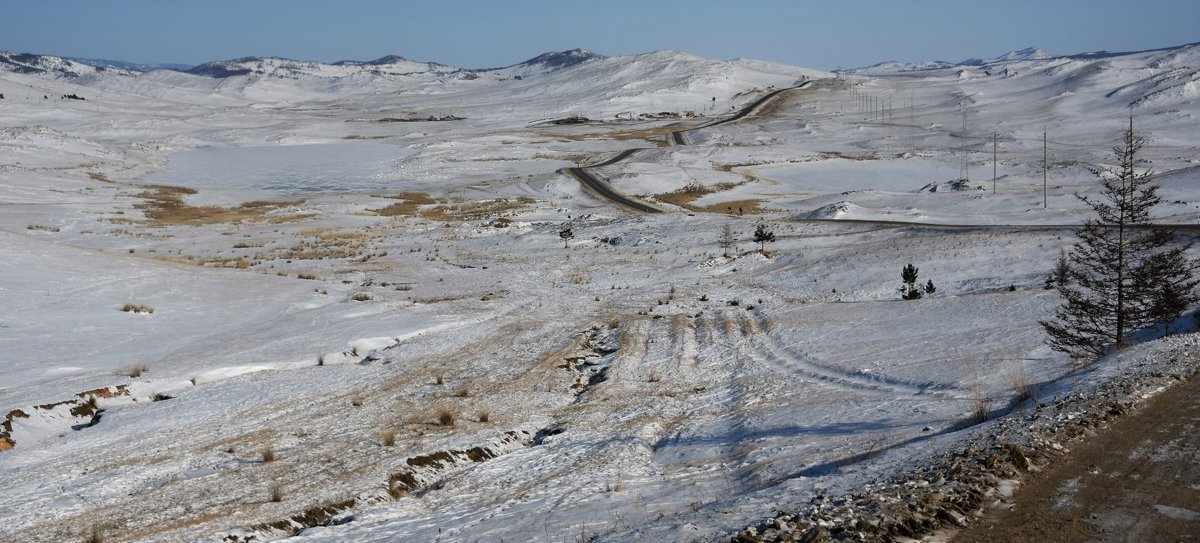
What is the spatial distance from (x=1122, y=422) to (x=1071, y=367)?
6611 mm

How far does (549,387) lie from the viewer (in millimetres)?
18719

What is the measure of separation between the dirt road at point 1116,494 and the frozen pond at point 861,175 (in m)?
72.2

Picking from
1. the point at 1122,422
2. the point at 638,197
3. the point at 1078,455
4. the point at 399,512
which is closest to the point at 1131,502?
the point at 1078,455

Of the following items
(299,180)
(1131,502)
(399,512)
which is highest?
(299,180)

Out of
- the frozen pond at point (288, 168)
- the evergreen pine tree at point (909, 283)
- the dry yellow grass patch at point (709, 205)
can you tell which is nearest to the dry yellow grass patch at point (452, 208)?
the dry yellow grass patch at point (709, 205)

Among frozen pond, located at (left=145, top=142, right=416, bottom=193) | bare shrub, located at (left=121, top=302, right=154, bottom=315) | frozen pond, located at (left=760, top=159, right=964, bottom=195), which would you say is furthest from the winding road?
bare shrub, located at (left=121, top=302, right=154, bottom=315)

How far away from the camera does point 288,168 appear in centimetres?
11094

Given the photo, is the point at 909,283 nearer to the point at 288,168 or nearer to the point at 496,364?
the point at 496,364

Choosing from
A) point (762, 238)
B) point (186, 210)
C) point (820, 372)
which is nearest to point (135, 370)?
point (820, 372)

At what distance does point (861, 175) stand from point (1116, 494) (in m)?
87.1

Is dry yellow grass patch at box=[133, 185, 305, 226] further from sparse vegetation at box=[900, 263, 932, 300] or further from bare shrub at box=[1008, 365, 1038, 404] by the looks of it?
bare shrub at box=[1008, 365, 1038, 404]

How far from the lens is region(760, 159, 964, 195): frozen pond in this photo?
83750 mm

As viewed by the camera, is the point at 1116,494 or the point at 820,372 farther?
the point at 820,372

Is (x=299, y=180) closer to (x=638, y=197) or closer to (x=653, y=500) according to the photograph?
(x=638, y=197)
